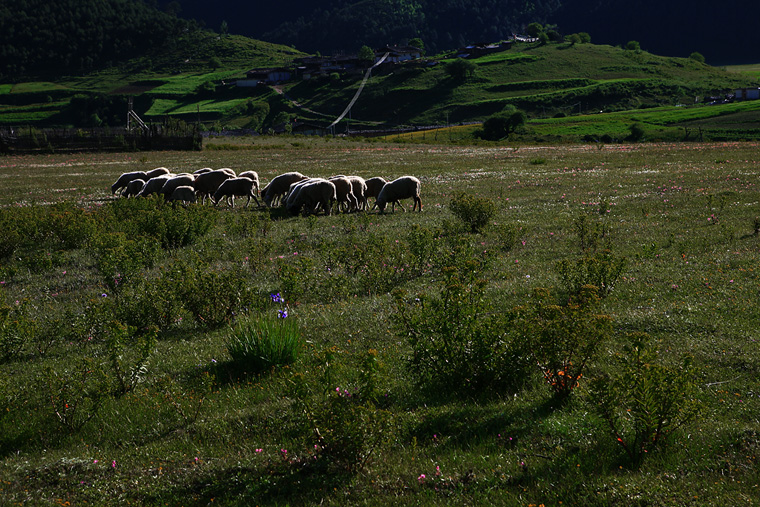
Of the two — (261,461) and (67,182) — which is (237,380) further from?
(67,182)

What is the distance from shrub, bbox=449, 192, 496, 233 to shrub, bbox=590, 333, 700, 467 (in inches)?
449

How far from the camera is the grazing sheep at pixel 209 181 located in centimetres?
2634

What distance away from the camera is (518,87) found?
6083 inches

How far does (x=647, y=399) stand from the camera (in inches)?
188

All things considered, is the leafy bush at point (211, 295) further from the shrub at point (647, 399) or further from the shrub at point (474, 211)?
the shrub at point (474, 211)

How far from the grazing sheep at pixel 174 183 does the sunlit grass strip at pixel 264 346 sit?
19.3 meters

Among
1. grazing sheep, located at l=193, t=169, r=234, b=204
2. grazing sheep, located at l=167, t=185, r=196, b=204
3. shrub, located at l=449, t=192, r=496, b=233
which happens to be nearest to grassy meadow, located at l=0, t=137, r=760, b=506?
shrub, located at l=449, t=192, r=496, b=233

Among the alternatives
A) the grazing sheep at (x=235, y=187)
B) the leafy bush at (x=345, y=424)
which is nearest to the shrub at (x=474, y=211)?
the grazing sheep at (x=235, y=187)

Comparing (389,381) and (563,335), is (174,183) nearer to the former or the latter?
(389,381)

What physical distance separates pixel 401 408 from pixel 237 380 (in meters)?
2.44

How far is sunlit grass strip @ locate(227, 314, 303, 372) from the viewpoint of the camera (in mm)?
7590

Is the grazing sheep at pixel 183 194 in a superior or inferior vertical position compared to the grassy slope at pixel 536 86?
inferior

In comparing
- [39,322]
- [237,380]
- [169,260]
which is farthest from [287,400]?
[169,260]

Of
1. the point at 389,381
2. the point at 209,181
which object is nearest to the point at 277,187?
the point at 209,181
